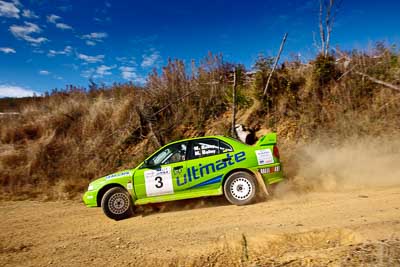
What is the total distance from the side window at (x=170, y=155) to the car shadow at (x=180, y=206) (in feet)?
3.76

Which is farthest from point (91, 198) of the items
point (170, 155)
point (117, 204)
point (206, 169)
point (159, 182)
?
point (206, 169)

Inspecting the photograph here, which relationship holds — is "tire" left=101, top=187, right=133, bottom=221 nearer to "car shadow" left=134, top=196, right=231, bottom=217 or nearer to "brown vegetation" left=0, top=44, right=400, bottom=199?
"car shadow" left=134, top=196, right=231, bottom=217

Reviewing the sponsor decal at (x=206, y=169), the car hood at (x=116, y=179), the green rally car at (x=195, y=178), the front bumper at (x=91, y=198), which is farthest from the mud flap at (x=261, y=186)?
the front bumper at (x=91, y=198)

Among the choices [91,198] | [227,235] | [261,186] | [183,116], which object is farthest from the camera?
[183,116]

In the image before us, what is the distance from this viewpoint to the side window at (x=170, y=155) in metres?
6.32

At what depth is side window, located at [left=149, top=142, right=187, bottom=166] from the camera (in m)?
6.32

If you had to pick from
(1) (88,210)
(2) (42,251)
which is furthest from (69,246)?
(1) (88,210)

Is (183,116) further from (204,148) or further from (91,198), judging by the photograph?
(91,198)

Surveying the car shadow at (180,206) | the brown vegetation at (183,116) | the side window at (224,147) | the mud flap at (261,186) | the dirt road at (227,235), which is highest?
the brown vegetation at (183,116)

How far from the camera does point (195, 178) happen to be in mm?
6172

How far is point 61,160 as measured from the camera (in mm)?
10922

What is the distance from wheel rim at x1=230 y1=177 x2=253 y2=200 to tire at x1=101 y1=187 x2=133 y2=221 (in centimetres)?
232

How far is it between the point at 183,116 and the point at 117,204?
633 cm

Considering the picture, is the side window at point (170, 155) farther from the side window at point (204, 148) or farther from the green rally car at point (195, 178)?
the side window at point (204, 148)
